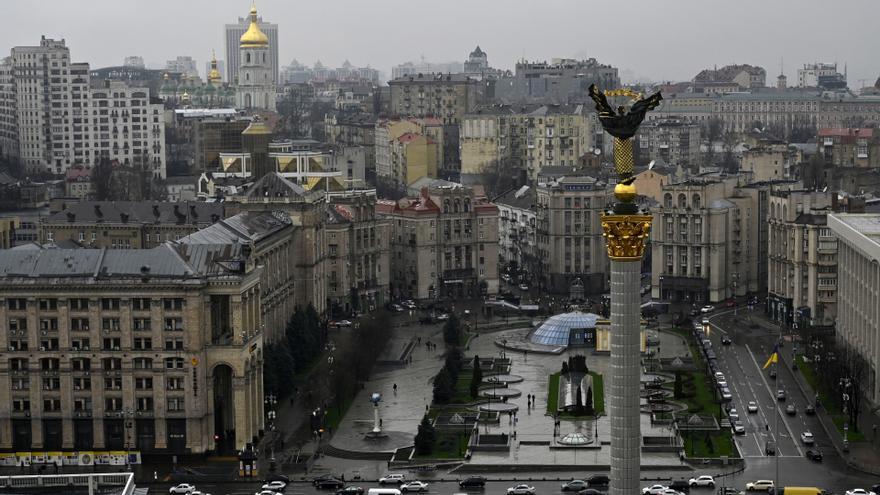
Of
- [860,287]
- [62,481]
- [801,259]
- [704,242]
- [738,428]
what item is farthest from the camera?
[704,242]

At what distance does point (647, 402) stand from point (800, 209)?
3177 centimetres

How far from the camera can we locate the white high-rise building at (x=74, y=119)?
197m

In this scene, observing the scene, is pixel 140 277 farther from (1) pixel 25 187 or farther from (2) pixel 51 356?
(1) pixel 25 187

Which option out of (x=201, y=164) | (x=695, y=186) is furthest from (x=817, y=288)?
(x=201, y=164)

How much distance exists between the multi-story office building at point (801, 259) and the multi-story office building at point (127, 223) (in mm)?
36715

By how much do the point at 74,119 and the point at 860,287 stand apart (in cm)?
12085

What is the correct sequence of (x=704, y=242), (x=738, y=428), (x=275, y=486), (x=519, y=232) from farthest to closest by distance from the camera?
(x=519, y=232) → (x=704, y=242) → (x=738, y=428) → (x=275, y=486)

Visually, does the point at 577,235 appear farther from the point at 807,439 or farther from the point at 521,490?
the point at 521,490

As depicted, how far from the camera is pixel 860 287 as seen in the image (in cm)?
9512

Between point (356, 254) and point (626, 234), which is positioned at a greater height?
point (626, 234)

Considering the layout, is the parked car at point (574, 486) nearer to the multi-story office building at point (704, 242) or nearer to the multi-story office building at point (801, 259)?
the multi-story office building at point (801, 259)

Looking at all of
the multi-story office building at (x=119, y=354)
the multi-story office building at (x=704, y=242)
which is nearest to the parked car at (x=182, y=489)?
the multi-story office building at (x=119, y=354)

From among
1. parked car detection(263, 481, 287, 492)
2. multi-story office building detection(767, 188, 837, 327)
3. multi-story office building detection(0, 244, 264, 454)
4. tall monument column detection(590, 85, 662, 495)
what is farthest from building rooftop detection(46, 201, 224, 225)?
tall monument column detection(590, 85, 662, 495)

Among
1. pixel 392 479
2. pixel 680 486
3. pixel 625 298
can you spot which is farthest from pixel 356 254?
pixel 625 298
